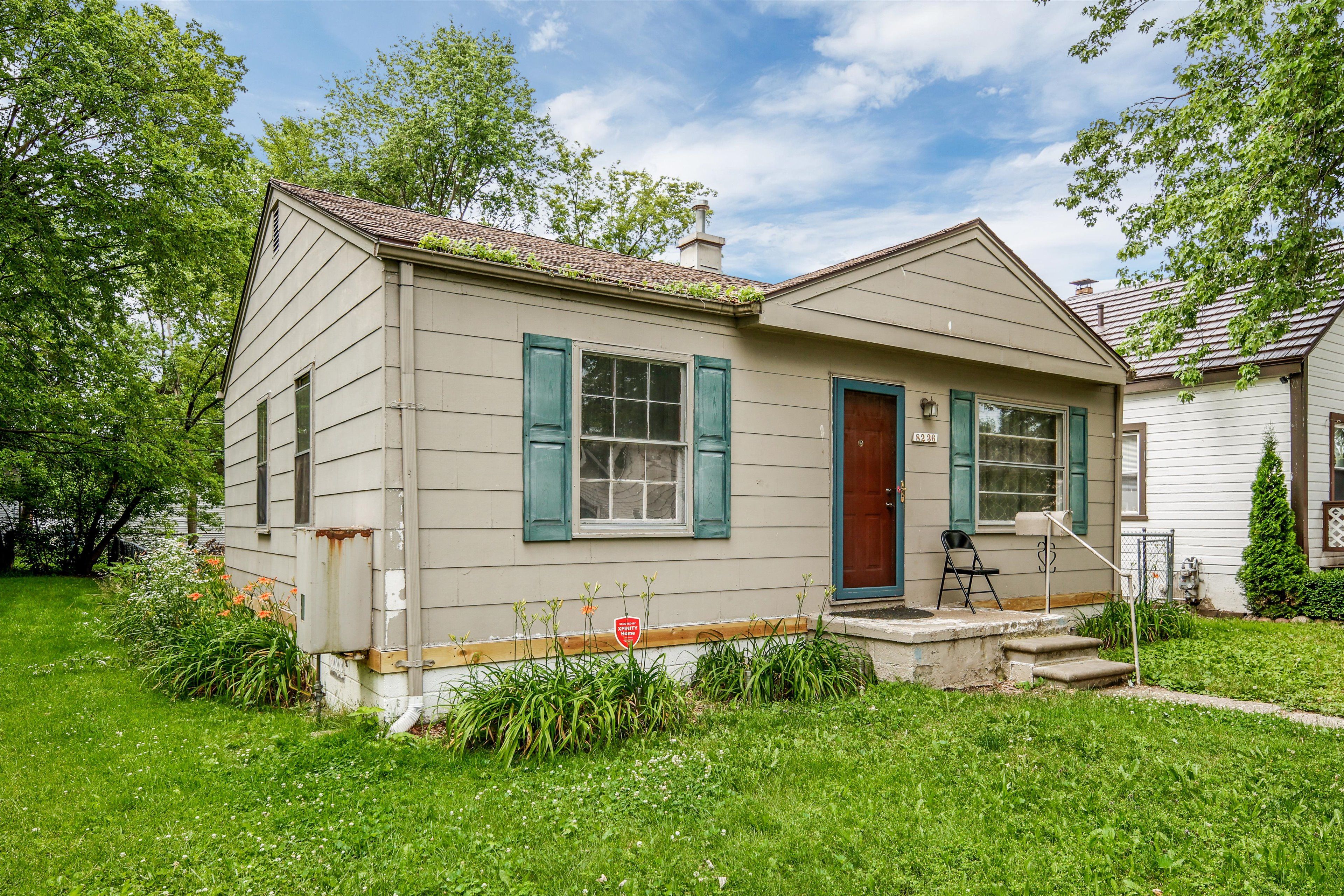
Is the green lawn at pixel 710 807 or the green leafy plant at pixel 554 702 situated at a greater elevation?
the green leafy plant at pixel 554 702

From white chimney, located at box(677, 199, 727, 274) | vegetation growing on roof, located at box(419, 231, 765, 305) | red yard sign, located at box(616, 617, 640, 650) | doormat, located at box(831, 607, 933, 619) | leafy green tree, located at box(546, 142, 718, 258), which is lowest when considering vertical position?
doormat, located at box(831, 607, 933, 619)

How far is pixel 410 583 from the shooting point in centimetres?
498

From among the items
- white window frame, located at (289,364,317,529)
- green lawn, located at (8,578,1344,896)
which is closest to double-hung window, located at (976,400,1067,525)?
green lawn, located at (8,578,1344,896)

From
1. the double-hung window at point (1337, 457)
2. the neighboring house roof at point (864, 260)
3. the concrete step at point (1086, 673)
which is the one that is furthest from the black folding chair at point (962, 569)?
the double-hung window at point (1337, 457)

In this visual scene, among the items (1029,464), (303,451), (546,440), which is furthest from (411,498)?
(1029,464)

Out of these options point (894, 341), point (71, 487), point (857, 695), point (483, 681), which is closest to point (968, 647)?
point (857, 695)

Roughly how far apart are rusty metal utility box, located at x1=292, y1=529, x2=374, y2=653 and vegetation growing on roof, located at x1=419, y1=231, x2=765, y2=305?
6.21 ft

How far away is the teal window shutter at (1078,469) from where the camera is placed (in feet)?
29.1

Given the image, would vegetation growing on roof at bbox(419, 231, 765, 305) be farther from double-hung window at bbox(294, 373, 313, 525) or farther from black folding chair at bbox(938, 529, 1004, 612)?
black folding chair at bbox(938, 529, 1004, 612)

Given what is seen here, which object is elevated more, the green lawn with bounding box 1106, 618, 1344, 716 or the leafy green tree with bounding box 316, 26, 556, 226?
the leafy green tree with bounding box 316, 26, 556, 226

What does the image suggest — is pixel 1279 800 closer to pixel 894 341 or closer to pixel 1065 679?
pixel 1065 679

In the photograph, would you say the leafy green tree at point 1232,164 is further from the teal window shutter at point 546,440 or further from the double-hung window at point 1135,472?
the teal window shutter at point 546,440

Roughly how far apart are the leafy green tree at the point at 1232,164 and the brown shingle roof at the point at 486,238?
4678 millimetres

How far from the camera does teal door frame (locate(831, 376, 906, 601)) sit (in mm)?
7039
